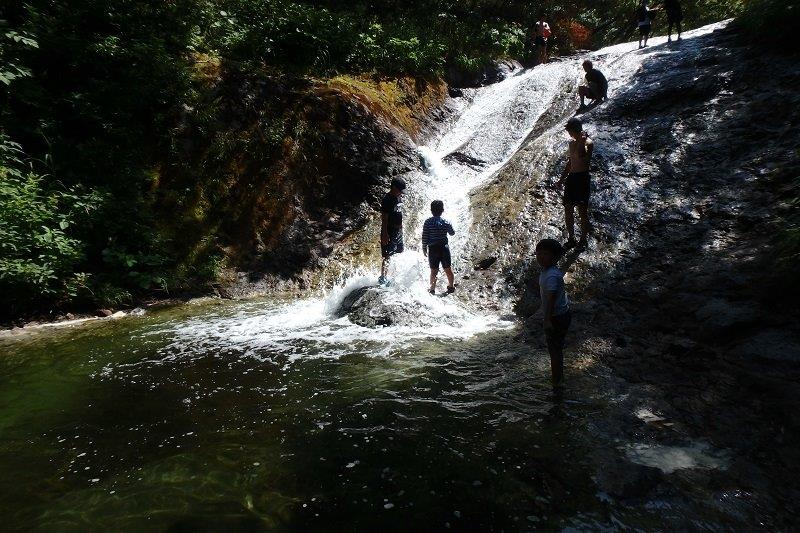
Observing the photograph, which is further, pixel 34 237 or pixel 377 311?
pixel 34 237

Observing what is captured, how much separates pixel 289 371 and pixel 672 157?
26.5 ft

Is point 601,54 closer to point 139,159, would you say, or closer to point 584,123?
point 584,123

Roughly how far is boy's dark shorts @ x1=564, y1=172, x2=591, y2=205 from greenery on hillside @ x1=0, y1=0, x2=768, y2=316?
773 centimetres

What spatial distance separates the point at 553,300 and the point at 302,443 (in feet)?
9.33

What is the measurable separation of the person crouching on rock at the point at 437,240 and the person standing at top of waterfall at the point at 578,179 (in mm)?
2161

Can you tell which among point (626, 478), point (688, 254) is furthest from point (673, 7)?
point (626, 478)

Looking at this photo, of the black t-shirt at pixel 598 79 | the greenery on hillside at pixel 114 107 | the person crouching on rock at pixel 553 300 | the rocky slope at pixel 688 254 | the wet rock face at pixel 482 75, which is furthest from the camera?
the wet rock face at pixel 482 75

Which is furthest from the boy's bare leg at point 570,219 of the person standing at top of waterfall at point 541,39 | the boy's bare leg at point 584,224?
the person standing at top of waterfall at point 541,39

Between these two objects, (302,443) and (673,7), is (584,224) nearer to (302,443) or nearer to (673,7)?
(302,443)

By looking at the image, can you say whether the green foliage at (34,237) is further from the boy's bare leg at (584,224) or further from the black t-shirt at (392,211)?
the boy's bare leg at (584,224)

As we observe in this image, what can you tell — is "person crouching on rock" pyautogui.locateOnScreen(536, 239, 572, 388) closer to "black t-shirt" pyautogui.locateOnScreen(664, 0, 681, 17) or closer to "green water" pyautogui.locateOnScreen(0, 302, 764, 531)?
"green water" pyautogui.locateOnScreen(0, 302, 764, 531)

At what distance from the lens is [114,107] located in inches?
429

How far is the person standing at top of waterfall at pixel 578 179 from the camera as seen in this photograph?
24.8 feet

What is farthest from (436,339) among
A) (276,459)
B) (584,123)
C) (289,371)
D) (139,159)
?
(139,159)
